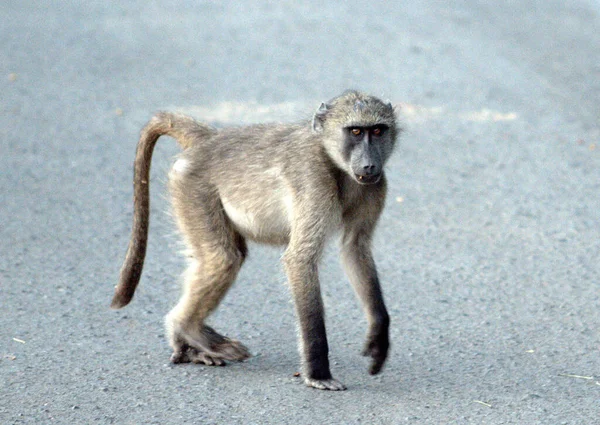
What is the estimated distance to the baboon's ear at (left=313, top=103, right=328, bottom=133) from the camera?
5.07m

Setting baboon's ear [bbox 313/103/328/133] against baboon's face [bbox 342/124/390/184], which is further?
baboon's ear [bbox 313/103/328/133]

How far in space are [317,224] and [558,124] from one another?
4.79 metres

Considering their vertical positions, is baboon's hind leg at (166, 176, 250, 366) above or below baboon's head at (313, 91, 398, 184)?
below

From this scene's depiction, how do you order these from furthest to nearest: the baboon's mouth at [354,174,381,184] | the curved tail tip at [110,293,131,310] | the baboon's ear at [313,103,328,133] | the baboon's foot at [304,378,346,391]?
the curved tail tip at [110,293,131,310], the baboon's ear at [313,103,328,133], the baboon's mouth at [354,174,381,184], the baboon's foot at [304,378,346,391]

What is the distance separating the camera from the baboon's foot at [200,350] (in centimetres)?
509

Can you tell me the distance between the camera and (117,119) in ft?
30.3

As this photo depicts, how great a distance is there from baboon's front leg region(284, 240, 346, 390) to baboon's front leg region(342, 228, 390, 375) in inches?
9.9

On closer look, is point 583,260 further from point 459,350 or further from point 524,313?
point 459,350

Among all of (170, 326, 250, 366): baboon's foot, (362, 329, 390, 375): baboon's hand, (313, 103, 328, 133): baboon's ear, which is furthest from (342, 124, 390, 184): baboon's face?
(170, 326, 250, 366): baboon's foot

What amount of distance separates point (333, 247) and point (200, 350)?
181cm

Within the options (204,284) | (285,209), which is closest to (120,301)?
(204,284)

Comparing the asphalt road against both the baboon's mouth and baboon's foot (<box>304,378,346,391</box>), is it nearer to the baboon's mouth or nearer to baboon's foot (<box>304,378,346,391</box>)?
baboon's foot (<box>304,378,346,391</box>)

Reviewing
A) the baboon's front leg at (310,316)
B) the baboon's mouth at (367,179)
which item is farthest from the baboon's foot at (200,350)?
the baboon's mouth at (367,179)

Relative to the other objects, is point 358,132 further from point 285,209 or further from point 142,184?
point 142,184
